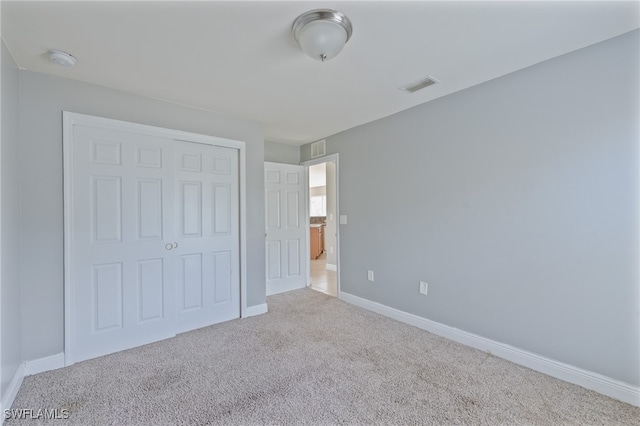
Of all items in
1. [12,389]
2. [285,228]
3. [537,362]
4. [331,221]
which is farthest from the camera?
[331,221]

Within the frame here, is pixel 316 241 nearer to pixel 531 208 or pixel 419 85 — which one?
pixel 419 85

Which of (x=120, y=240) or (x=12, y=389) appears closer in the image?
(x=12, y=389)

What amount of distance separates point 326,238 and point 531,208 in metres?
4.60

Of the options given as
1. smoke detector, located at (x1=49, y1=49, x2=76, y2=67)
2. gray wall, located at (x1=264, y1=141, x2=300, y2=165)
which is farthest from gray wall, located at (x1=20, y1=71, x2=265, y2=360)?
gray wall, located at (x1=264, y1=141, x2=300, y2=165)

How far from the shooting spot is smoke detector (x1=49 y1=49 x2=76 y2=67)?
6.51 ft

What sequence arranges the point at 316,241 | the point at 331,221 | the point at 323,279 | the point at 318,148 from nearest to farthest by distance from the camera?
the point at 318,148, the point at 323,279, the point at 331,221, the point at 316,241

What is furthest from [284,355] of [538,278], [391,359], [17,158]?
[17,158]

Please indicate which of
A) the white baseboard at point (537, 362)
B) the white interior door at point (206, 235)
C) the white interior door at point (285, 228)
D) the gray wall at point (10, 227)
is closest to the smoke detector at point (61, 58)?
the gray wall at point (10, 227)

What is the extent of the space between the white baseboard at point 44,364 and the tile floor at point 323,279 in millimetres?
3014

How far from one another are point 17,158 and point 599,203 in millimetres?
4158

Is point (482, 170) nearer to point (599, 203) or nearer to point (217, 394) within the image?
point (599, 203)

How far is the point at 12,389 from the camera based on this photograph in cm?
190

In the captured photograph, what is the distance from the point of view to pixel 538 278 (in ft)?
7.34

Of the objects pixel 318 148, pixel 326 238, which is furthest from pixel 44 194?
pixel 326 238
